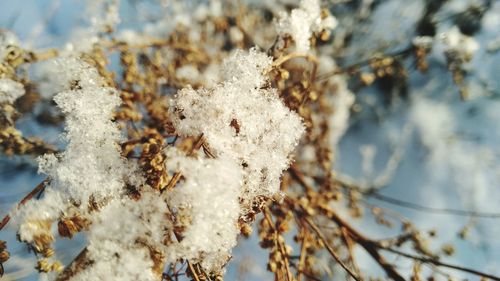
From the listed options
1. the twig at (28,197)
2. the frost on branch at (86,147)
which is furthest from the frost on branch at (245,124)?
the twig at (28,197)

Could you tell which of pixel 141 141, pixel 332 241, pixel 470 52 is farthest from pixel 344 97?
pixel 141 141

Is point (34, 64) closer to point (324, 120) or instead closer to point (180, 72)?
point (180, 72)

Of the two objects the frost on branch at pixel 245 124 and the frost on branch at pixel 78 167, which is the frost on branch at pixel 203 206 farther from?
the frost on branch at pixel 78 167

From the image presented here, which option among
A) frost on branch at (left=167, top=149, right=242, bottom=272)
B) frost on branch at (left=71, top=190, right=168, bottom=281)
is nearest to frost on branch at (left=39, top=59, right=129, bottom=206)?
frost on branch at (left=71, top=190, right=168, bottom=281)

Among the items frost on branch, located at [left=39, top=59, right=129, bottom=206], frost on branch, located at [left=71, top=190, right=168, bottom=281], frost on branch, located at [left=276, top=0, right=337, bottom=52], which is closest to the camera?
frost on branch, located at [left=71, top=190, right=168, bottom=281]

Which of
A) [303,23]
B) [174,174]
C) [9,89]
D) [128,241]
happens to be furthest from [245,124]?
[9,89]

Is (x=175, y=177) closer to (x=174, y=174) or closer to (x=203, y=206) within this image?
(x=174, y=174)

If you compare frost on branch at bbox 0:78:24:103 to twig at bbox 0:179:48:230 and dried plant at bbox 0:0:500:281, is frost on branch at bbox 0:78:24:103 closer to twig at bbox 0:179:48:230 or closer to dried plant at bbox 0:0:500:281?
dried plant at bbox 0:0:500:281
